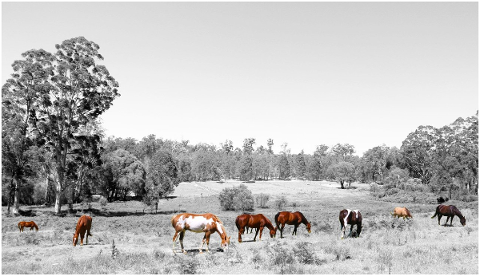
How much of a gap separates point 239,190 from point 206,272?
4056 cm

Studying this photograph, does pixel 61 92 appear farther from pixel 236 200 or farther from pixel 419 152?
pixel 419 152

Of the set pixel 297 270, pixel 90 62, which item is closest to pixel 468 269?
pixel 297 270

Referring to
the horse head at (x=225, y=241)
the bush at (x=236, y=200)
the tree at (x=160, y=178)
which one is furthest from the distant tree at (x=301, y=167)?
the horse head at (x=225, y=241)

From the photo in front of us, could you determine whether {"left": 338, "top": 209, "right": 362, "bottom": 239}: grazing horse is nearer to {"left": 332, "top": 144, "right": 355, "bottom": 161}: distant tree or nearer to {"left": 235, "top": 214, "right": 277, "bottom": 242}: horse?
{"left": 235, "top": 214, "right": 277, "bottom": 242}: horse

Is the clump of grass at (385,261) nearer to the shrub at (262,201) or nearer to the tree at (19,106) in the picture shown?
the tree at (19,106)

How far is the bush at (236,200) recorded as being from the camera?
165 feet

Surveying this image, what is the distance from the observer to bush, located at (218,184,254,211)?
5028cm

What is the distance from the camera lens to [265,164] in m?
150

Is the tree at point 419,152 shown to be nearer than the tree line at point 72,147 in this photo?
No

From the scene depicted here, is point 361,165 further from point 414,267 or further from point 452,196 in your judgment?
point 414,267

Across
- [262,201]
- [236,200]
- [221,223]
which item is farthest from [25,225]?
[262,201]

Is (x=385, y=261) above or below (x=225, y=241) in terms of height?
above

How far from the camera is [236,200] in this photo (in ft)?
165

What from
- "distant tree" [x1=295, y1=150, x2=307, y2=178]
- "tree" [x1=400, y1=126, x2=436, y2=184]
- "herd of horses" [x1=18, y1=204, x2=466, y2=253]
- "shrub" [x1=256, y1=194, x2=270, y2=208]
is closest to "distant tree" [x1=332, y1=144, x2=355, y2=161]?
"distant tree" [x1=295, y1=150, x2=307, y2=178]
